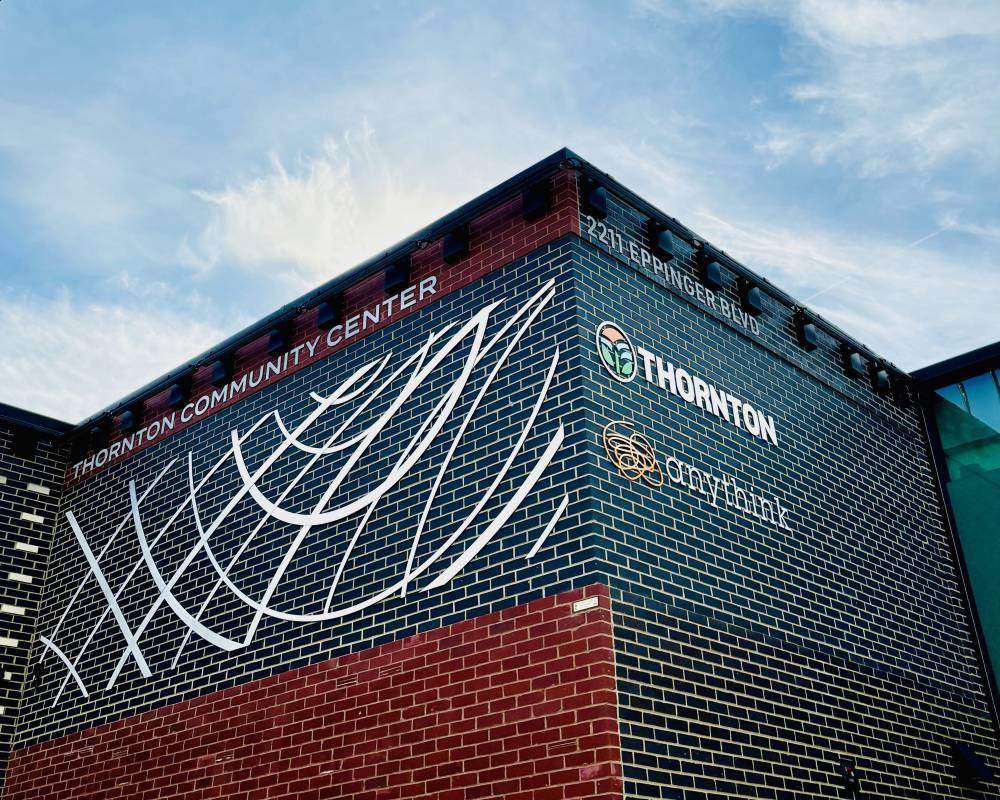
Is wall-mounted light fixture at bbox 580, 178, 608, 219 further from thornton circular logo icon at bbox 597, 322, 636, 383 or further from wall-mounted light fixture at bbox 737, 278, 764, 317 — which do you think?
wall-mounted light fixture at bbox 737, 278, 764, 317

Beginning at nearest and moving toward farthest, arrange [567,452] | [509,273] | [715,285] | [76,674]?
[567,452] → [509,273] → [715,285] → [76,674]

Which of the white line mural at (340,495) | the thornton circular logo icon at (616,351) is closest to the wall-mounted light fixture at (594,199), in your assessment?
the white line mural at (340,495)

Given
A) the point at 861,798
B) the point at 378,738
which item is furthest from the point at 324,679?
the point at 861,798

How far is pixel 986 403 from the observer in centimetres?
1359

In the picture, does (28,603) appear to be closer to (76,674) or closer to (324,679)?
(76,674)

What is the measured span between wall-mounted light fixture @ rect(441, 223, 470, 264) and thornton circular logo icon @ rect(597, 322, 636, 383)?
1831 mm

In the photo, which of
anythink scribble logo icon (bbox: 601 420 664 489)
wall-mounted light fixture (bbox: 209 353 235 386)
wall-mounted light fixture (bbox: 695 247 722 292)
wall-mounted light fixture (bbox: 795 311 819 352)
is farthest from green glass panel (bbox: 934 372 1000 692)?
wall-mounted light fixture (bbox: 209 353 235 386)

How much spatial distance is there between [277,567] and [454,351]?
280 cm

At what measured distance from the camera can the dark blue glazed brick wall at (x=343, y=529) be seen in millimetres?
8734

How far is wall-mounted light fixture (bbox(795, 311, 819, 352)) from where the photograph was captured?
481 inches

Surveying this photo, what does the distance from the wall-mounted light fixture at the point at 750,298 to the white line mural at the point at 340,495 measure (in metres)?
2.98

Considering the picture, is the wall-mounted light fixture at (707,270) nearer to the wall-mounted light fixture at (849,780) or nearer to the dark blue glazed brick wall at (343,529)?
the dark blue glazed brick wall at (343,529)

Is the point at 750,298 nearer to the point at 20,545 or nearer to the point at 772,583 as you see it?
the point at 772,583

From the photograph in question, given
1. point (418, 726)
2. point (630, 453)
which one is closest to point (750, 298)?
point (630, 453)
